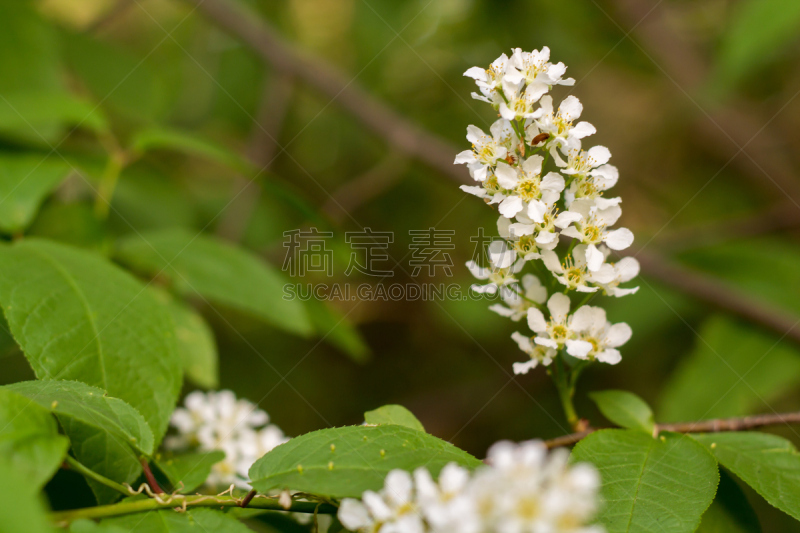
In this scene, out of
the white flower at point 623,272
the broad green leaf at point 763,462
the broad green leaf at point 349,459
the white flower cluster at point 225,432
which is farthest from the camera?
the white flower cluster at point 225,432

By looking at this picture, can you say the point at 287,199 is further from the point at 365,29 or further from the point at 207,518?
the point at 365,29

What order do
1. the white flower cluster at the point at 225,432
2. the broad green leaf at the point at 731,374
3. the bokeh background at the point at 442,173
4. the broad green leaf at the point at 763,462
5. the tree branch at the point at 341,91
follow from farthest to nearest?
1. the tree branch at the point at 341,91
2. the bokeh background at the point at 442,173
3. the broad green leaf at the point at 731,374
4. the white flower cluster at the point at 225,432
5. the broad green leaf at the point at 763,462

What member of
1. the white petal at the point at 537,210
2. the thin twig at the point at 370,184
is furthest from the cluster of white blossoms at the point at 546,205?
the thin twig at the point at 370,184

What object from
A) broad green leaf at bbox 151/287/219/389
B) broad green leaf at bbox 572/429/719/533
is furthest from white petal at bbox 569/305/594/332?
broad green leaf at bbox 151/287/219/389

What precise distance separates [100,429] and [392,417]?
0.52 meters

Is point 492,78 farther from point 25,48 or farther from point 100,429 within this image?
point 25,48

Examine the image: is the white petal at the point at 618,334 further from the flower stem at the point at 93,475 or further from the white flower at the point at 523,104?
the flower stem at the point at 93,475

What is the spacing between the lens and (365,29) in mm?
3873

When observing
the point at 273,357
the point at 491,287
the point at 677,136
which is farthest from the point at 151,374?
the point at 677,136

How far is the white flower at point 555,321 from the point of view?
1.25 meters

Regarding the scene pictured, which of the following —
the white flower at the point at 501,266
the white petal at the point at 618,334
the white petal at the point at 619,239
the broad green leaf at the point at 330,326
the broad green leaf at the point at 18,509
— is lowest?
the broad green leaf at the point at 18,509

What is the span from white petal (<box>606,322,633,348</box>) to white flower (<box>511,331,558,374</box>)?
13cm

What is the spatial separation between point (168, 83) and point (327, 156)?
56.2 inches

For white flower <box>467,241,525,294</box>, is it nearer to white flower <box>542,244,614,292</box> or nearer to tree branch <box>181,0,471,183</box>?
white flower <box>542,244,614,292</box>
